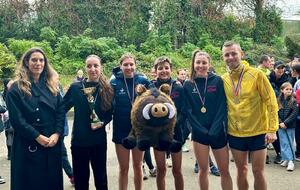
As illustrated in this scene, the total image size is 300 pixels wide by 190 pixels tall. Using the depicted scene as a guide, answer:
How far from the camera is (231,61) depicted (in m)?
4.65

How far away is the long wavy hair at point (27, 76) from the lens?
420 centimetres

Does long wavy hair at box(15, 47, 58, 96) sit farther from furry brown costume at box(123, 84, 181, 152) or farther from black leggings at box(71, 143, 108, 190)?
furry brown costume at box(123, 84, 181, 152)

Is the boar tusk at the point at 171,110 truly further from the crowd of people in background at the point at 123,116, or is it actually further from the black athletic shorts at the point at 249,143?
the black athletic shorts at the point at 249,143

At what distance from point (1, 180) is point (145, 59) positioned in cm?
1321

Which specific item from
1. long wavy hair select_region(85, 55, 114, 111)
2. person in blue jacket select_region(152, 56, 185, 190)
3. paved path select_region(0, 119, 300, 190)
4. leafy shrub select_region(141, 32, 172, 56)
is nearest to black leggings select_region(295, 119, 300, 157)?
paved path select_region(0, 119, 300, 190)

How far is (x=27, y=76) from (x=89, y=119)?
0.89 meters

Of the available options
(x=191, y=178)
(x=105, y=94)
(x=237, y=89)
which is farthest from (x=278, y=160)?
(x=105, y=94)

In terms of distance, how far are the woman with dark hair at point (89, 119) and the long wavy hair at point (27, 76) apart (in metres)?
0.34

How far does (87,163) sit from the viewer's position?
15.5 feet

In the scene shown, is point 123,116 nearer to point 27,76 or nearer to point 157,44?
point 27,76

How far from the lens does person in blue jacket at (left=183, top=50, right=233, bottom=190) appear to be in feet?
15.1

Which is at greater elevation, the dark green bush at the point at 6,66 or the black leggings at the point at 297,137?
the dark green bush at the point at 6,66

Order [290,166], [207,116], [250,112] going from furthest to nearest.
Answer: [290,166], [207,116], [250,112]

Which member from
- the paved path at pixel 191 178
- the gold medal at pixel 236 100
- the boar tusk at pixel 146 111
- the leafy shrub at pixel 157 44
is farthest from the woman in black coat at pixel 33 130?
the leafy shrub at pixel 157 44
